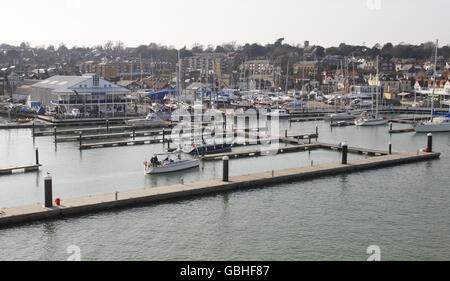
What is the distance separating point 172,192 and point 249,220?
4.03 m

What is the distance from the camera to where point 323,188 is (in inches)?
945

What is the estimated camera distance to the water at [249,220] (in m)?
16.0

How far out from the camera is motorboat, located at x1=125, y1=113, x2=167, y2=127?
48750 mm

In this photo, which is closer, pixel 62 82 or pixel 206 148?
pixel 206 148

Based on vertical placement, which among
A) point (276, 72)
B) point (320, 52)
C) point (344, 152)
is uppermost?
point (320, 52)

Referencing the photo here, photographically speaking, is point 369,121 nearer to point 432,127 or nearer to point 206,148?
point 432,127

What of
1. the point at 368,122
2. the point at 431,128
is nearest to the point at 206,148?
the point at 431,128

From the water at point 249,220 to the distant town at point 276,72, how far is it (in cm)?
3344

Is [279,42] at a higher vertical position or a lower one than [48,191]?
higher

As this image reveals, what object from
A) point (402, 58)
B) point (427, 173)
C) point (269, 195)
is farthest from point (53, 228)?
point (402, 58)

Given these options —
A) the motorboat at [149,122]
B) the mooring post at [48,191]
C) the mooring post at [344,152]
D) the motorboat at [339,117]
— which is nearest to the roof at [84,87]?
the motorboat at [149,122]

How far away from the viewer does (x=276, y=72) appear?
363 ft

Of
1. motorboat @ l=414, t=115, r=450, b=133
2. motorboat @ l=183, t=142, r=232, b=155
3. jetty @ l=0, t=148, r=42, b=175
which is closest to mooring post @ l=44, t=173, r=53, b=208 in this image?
jetty @ l=0, t=148, r=42, b=175

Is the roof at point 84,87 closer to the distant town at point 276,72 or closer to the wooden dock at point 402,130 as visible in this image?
the distant town at point 276,72
